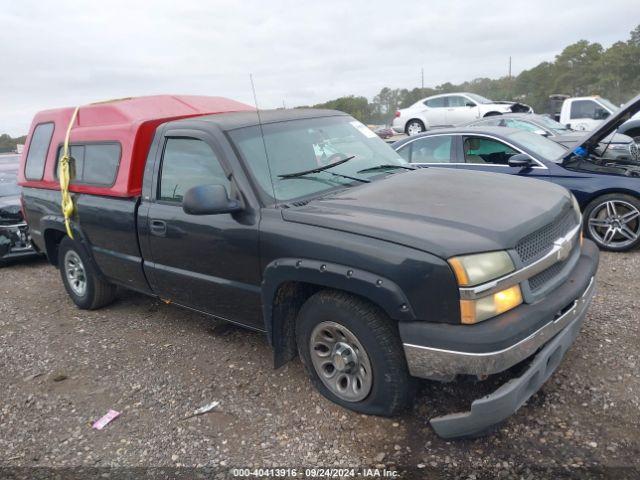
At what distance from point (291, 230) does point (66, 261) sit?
11.2 feet

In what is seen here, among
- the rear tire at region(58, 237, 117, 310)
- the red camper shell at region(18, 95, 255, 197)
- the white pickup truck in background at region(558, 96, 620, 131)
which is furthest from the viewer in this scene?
the white pickup truck in background at region(558, 96, 620, 131)

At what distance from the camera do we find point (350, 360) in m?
2.99

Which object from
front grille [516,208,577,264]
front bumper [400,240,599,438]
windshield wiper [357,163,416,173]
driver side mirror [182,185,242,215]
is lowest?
front bumper [400,240,599,438]

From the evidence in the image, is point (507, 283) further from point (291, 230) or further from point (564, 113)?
→ point (564, 113)

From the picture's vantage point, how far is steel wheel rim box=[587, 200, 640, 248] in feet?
18.5

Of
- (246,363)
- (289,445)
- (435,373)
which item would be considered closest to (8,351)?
(246,363)

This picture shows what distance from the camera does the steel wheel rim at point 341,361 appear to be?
9.64ft

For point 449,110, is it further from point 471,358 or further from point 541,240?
point 471,358

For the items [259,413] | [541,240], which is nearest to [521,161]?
[541,240]

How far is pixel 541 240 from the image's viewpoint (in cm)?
286

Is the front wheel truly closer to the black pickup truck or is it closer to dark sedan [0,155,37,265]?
the black pickup truck

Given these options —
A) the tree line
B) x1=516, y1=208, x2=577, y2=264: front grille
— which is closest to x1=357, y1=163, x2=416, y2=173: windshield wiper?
x1=516, y1=208, x2=577, y2=264: front grille

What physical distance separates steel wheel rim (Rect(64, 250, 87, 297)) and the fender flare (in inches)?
111

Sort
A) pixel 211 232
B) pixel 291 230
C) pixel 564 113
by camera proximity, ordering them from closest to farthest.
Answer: pixel 291 230 → pixel 211 232 → pixel 564 113
